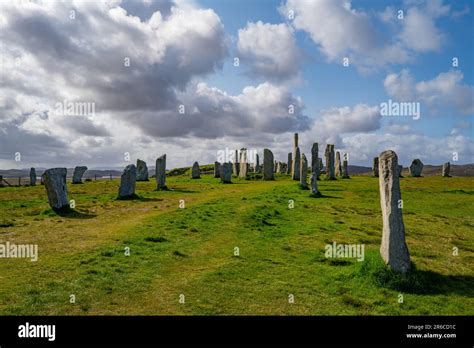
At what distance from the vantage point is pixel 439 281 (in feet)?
40.4

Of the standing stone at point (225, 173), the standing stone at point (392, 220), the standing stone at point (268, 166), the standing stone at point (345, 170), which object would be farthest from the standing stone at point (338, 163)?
the standing stone at point (392, 220)

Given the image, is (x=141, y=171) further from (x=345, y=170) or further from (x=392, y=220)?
(x=392, y=220)

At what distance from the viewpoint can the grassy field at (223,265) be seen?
10.1m

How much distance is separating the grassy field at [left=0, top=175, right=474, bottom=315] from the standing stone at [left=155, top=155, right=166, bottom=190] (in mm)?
11854

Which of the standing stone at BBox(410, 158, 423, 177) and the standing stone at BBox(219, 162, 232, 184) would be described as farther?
the standing stone at BBox(410, 158, 423, 177)

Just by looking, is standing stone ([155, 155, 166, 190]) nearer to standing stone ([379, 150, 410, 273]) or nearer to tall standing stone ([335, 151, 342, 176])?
standing stone ([379, 150, 410, 273])

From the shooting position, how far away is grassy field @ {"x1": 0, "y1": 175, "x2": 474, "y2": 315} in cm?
1012

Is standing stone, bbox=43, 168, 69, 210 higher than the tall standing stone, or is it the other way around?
the tall standing stone

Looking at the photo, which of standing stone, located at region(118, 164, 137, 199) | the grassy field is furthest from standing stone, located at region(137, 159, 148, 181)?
the grassy field

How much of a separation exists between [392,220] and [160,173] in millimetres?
28113

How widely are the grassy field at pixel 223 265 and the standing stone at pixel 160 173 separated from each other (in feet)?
38.9
